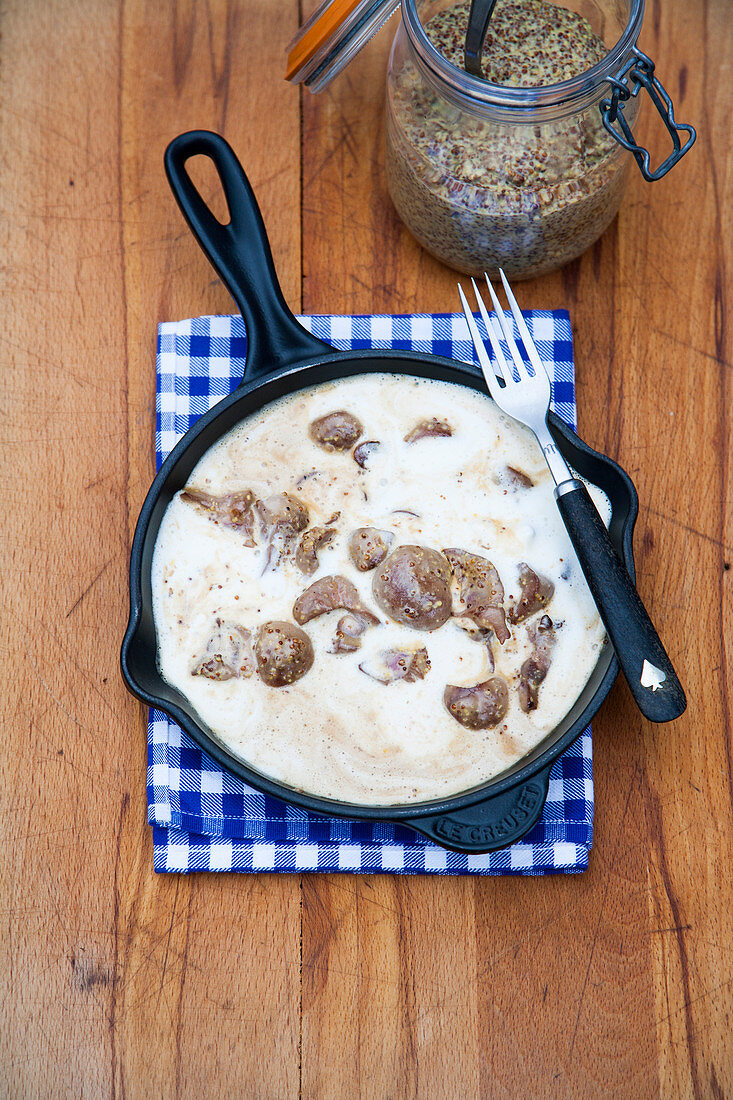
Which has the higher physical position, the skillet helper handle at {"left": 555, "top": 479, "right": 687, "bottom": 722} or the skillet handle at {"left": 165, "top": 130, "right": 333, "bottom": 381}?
the skillet handle at {"left": 165, "top": 130, "right": 333, "bottom": 381}

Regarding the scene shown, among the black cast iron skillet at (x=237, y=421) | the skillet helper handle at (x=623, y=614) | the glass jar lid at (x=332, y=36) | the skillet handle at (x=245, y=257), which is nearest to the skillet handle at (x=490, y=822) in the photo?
the black cast iron skillet at (x=237, y=421)

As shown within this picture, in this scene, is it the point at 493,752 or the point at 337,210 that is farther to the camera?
the point at 337,210

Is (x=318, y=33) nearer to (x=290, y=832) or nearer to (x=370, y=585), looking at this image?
(x=370, y=585)

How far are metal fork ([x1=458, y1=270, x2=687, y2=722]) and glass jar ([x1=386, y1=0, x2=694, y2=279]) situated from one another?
140mm

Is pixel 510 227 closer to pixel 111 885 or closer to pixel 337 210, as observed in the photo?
pixel 337 210

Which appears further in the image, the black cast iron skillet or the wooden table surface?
the wooden table surface

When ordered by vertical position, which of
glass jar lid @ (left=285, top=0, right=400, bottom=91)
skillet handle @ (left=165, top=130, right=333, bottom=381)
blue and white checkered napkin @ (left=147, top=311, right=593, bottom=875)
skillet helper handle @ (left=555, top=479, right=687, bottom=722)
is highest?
glass jar lid @ (left=285, top=0, right=400, bottom=91)

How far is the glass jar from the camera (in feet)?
3.63

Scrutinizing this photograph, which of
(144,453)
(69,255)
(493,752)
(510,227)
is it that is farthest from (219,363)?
(493,752)

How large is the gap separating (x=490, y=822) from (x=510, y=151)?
0.84 m

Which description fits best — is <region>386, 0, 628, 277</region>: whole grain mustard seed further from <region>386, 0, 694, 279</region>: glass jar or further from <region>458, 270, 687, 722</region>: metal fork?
<region>458, 270, 687, 722</region>: metal fork

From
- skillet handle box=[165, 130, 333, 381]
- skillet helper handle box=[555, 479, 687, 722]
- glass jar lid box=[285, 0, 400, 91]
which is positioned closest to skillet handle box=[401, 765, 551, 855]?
skillet helper handle box=[555, 479, 687, 722]

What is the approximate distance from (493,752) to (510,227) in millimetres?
686

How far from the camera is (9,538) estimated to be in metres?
1.38
